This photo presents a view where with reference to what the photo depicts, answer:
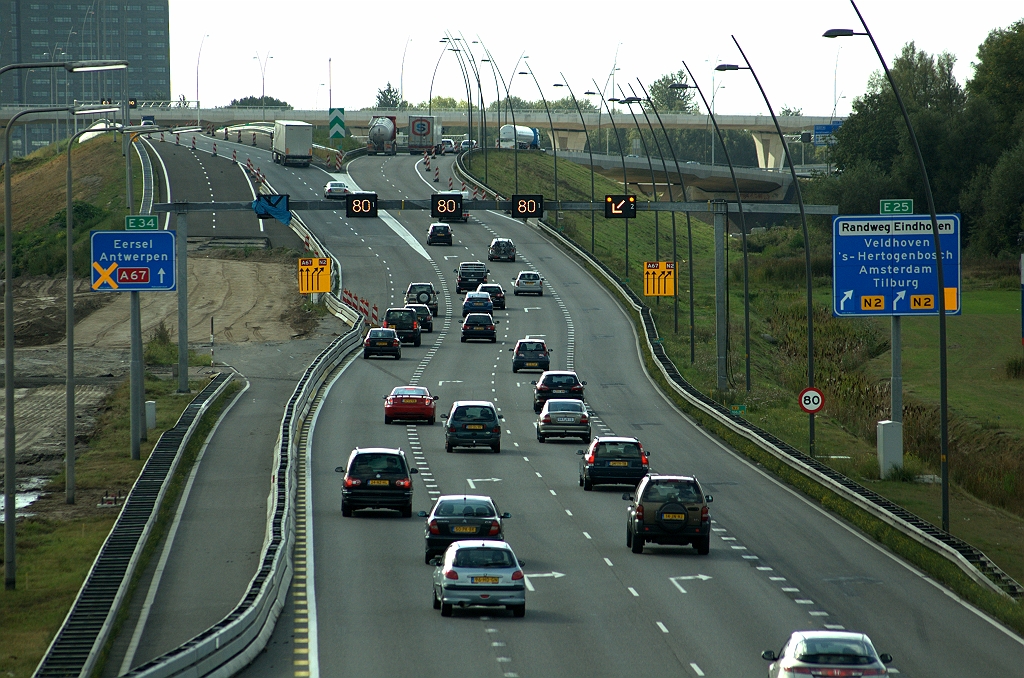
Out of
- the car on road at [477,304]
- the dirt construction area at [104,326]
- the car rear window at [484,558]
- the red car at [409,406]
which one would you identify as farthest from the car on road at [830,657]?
the car on road at [477,304]

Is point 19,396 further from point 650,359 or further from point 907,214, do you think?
point 907,214

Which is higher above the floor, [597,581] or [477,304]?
[477,304]

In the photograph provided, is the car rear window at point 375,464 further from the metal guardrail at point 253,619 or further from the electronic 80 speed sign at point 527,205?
the electronic 80 speed sign at point 527,205

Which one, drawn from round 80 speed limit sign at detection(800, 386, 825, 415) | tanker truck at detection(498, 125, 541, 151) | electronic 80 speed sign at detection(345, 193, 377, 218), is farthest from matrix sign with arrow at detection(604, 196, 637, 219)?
tanker truck at detection(498, 125, 541, 151)

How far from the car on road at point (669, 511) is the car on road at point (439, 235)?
72292mm

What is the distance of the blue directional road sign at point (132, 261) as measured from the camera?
→ 1649 inches

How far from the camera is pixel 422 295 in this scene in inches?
2992

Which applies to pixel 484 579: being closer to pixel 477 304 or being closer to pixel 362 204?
pixel 362 204

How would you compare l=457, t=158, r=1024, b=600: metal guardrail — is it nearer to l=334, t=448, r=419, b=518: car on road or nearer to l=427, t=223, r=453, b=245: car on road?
l=334, t=448, r=419, b=518: car on road

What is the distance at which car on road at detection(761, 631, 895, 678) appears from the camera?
16.0 metres

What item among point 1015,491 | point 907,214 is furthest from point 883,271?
point 1015,491

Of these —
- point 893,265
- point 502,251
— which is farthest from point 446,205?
point 502,251

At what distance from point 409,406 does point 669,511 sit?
68.4ft

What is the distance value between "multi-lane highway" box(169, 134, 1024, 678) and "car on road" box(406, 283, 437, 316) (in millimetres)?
22321
